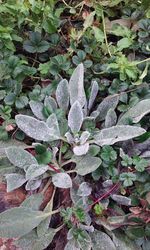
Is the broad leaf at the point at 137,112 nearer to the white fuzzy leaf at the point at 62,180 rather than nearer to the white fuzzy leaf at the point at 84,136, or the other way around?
the white fuzzy leaf at the point at 84,136

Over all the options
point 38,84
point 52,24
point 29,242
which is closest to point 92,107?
point 38,84

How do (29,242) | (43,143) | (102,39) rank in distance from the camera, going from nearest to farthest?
(29,242), (43,143), (102,39)

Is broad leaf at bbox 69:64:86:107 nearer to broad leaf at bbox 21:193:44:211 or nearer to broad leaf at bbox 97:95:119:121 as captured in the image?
broad leaf at bbox 97:95:119:121

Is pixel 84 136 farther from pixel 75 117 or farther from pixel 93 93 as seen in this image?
pixel 93 93

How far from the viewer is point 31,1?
2.04 metres

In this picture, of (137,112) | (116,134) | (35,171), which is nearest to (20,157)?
(35,171)

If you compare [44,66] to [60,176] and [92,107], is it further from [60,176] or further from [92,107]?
[60,176]

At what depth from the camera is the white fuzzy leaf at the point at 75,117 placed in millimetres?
1843

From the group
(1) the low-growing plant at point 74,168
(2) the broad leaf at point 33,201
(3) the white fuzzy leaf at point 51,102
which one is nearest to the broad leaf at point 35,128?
(1) the low-growing plant at point 74,168

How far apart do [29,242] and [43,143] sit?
1.22ft

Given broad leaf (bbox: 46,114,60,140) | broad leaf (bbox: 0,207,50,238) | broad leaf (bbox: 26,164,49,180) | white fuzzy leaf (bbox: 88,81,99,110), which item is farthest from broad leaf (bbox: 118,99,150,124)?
broad leaf (bbox: 0,207,50,238)

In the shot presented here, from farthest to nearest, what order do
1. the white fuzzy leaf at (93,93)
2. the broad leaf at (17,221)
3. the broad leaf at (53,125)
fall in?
the white fuzzy leaf at (93,93), the broad leaf at (53,125), the broad leaf at (17,221)

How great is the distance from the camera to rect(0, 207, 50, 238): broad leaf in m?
1.72

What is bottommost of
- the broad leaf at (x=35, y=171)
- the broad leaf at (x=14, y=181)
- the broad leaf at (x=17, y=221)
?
the broad leaf at (x=17, y=221)
